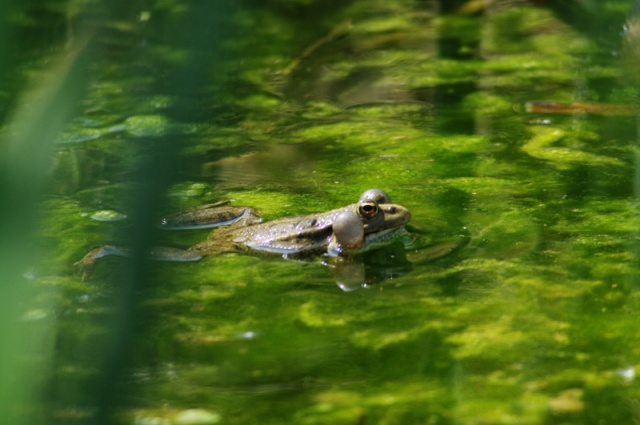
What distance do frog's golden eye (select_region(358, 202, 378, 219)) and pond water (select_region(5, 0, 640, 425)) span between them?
15 centimetres

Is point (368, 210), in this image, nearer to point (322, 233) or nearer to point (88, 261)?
point (322, 233)

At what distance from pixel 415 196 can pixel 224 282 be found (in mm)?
994

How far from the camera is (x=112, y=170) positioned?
3723 mm

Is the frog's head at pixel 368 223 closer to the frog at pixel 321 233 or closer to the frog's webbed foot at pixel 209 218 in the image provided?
the frog at pixel 321 233

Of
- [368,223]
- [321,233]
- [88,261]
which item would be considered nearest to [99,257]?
[88,261]

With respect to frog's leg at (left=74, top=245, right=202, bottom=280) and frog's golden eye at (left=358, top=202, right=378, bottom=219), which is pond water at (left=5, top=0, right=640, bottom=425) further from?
frog's golden eye at (left=358, top=202, right=378, bottom=219)

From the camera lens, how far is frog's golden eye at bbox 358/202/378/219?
9.86ft

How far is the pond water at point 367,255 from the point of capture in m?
0.86

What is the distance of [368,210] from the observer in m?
3.01

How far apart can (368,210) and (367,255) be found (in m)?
0.16

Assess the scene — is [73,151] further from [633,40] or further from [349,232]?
[633,40]

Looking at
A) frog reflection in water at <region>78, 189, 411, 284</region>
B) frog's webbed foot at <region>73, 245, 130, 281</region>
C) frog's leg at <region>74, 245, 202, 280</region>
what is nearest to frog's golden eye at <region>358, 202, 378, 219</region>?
frog reflection in water at <region>78, 189, 411, 284</region>

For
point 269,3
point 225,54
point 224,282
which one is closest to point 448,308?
point 224,282

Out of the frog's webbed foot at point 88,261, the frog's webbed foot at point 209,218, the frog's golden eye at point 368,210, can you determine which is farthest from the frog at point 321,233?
the frog's webbed foot at point 88,261
